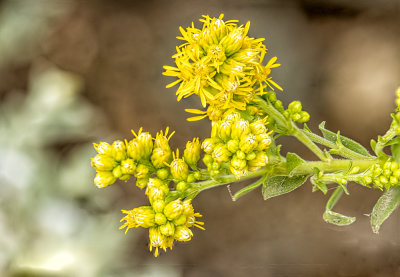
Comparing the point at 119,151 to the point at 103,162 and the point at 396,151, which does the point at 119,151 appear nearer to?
the point at 103,162

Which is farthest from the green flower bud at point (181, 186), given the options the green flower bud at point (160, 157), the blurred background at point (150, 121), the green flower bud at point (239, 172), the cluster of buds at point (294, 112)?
the blurred background at point (150, 121)

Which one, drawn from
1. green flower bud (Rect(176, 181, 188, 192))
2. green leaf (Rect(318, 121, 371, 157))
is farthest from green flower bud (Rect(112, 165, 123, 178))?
green leaf (Rect(318, 121, 371, 157))

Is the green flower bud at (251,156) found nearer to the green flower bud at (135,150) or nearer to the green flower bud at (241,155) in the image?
the green flower bud at (241,155)

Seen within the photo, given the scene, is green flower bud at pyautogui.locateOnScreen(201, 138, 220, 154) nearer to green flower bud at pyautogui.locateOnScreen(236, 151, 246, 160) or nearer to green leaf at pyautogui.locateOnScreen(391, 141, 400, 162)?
green flower bud at pyautogui.locateOnScreen(236, 151, 246, 160)

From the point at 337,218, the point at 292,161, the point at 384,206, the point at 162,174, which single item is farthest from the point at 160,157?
the point at 384,206

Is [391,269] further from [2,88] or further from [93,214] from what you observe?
[2,88]

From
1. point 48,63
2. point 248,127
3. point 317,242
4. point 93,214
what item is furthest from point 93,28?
point 248,127

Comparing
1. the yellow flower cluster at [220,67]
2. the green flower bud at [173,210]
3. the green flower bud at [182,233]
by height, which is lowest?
the green flower bud at [182,233]
